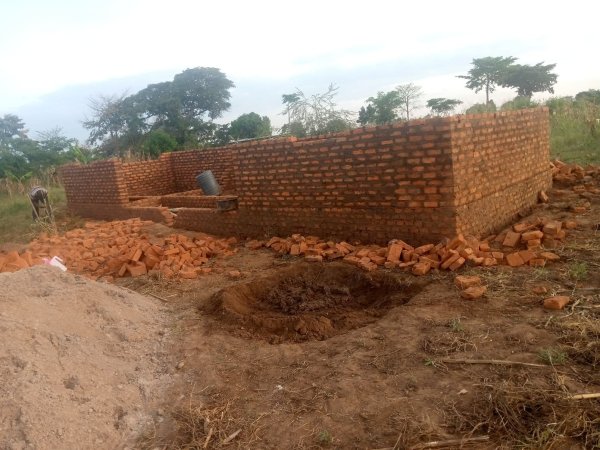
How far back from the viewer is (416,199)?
5.48 metres

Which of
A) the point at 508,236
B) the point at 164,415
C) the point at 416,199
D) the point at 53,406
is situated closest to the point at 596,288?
the point at 508,236

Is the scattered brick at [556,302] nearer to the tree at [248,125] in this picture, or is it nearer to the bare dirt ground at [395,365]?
the bare dirt ground at [395,365]

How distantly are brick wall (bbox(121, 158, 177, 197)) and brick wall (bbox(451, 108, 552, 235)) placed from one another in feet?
30.8

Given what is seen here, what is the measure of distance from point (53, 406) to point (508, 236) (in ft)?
15.8

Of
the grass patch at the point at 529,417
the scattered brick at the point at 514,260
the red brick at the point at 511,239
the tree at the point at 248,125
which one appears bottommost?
the grass patch at the point at 529,417

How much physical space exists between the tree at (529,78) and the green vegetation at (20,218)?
2395cm

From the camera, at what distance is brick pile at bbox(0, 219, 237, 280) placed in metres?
6.38

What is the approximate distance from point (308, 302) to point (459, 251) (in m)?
1.69

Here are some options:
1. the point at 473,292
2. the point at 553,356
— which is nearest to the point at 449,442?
the point at 553,356

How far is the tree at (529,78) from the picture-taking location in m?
26.4

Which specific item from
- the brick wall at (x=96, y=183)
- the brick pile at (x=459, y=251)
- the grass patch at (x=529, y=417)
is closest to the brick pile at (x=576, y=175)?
the brick pile at (x=459, y=251)

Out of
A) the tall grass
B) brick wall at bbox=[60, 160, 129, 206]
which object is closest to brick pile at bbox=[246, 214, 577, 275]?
the tall grass

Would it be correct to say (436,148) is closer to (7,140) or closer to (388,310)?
(388,310)

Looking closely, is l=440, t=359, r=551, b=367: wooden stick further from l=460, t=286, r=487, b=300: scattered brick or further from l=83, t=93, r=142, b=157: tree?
l=83, t=93, r=142, b=157: tree
